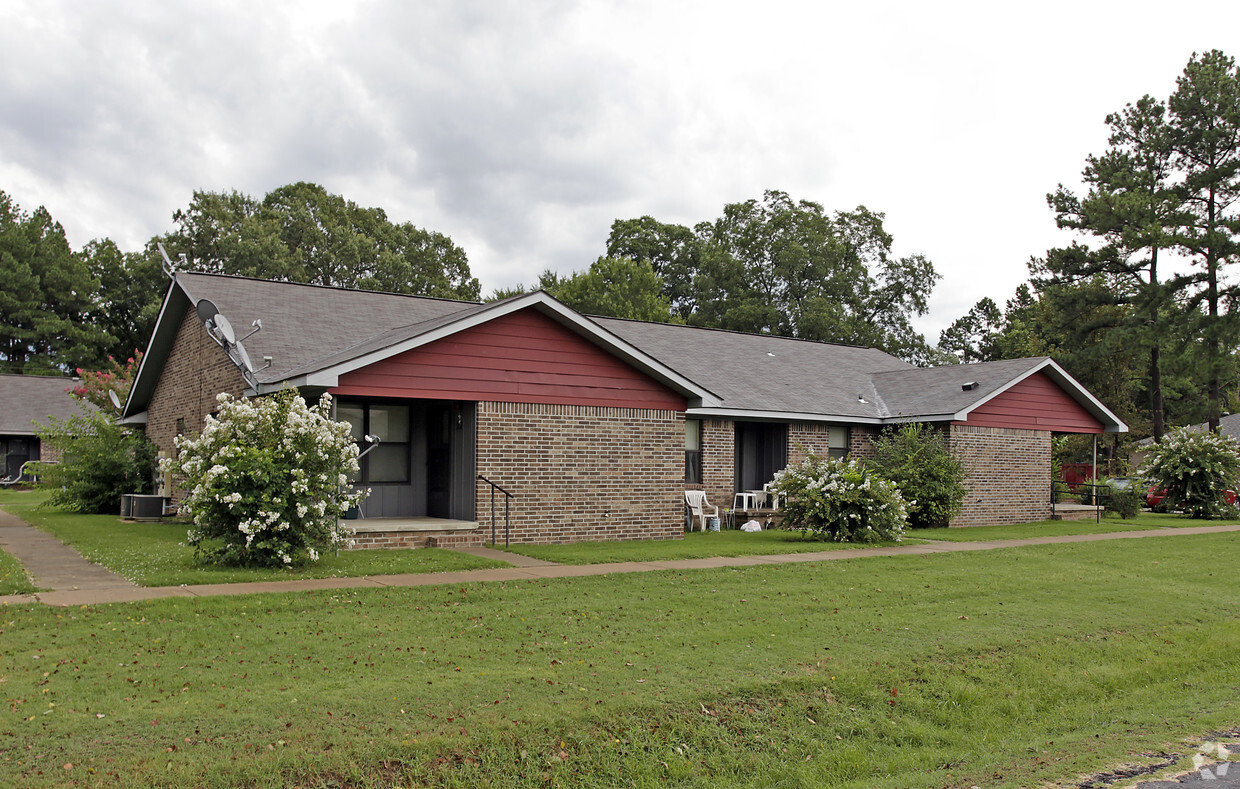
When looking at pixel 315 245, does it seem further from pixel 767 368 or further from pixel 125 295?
pixel 767 368

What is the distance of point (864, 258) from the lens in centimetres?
5522

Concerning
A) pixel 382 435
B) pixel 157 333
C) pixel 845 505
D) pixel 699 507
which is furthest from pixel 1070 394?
pixel 157 333

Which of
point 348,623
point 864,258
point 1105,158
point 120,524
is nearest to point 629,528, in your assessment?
point 348,623

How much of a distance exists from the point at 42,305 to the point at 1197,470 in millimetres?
56109

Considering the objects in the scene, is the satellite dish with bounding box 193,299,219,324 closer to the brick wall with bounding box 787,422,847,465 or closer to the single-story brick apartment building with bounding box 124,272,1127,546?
the single-story brick apartment building with bounding box 124,272,1127,546

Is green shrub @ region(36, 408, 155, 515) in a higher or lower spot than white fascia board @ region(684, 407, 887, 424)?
lower

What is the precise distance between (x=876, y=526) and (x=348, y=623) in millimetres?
10826

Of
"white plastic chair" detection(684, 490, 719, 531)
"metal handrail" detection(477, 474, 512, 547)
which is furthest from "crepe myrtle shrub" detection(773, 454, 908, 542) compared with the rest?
"metal handrail" detection(477, 474, 512, 547)

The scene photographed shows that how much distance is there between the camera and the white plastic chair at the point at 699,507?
65.3 ft

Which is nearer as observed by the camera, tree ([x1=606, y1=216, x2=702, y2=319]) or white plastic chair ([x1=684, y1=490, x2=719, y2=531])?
white plastic chair ([x1=684, y1=490, x2=719, y2=531])

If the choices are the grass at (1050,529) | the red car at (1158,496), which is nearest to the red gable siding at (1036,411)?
the grass at (1050,529)

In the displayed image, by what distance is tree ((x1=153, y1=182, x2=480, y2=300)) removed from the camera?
4981 centimetres

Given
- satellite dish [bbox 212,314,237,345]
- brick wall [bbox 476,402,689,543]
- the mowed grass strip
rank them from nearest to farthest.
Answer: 1. the mowed grass strip
2. satellite dish [bbox 212,314,237,345]
3. brick wall [bbox 476,402,689,543]

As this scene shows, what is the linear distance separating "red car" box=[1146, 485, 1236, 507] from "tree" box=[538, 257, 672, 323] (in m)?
24.2
